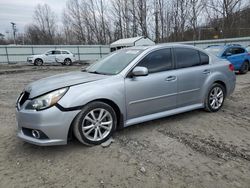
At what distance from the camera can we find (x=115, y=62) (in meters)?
4.05

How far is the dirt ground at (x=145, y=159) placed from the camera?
2.53 meters

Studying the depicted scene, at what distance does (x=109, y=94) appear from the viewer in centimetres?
334

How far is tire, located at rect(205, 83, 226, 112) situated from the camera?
4645 mm

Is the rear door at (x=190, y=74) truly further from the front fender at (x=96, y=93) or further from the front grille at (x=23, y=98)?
the front grille at (x=23, y=98)

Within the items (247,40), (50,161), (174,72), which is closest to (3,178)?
(50,161)

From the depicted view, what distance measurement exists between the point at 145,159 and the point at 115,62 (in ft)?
6.24

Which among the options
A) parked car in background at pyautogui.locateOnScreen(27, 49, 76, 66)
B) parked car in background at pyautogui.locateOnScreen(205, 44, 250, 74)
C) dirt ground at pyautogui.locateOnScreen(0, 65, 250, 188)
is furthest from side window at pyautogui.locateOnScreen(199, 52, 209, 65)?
parked car in background at pyautogui.locateOnScreen(27, 49, 76, 66)

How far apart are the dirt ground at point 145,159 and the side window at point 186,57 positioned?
1.16 meters

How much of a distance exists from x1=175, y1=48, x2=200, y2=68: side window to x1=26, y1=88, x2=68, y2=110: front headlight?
2297 millimetres

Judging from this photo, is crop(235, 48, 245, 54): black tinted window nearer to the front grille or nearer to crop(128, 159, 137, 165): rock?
crop(128, 159, 137, 165): rock

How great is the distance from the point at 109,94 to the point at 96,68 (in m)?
1.05

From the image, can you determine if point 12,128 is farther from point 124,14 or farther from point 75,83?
point 124,14

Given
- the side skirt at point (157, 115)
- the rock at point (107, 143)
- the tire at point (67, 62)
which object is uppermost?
the tire at point (67, 62)

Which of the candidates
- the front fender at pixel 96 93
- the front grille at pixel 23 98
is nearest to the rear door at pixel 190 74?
the front fender at pixel 96 93
